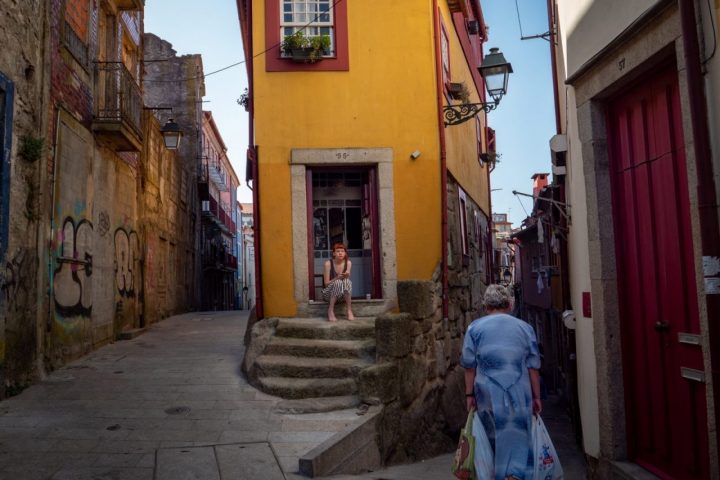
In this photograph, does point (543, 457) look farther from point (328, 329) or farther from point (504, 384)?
point (328, 329)

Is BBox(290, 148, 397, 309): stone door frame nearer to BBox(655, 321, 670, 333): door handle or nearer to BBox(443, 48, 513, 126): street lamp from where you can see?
BBox(443, 48, 513, 126): street lamp

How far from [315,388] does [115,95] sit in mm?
6719

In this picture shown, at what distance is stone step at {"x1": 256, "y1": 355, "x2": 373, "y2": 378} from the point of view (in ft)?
22.3

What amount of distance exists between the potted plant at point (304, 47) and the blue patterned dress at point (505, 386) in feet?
20.6

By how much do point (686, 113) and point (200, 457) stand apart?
173 inches

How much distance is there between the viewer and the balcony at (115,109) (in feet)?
31.7

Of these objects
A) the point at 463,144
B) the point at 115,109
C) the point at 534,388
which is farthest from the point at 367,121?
the point at 534,388

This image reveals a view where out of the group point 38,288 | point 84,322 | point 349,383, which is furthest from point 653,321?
point 84,322

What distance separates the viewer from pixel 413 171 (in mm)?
9258

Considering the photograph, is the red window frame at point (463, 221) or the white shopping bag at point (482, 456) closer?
the white shopping bag at point (482, 456)

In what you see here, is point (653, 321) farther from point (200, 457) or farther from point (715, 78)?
point (200, 457)

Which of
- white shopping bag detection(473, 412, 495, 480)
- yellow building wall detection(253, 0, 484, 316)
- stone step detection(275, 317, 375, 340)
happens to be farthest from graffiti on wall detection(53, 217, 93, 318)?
white shopping bag detection(473, 412, 495, 480)

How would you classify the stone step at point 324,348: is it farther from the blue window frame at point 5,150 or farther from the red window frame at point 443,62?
the red window frame at point 443,62

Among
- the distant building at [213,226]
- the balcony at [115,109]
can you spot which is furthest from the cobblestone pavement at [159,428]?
the distant building at [213,226]
